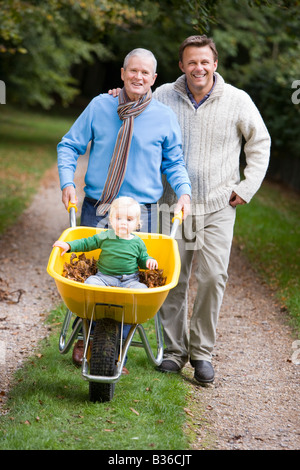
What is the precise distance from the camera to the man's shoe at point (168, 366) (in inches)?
180

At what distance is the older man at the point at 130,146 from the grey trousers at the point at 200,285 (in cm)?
47

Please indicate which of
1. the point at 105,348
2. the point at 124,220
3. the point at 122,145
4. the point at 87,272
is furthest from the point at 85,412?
the point at 122,145

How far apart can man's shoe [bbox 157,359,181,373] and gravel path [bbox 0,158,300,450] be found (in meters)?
0.11

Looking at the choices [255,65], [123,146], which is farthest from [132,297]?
[255,65]

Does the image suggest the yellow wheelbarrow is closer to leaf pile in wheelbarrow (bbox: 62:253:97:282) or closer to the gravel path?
leaf pile in wheelbarrow (bbox: 62:253:97:282)

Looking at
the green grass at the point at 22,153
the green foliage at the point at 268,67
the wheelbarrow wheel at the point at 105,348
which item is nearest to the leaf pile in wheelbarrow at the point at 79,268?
the wheelbarrow wheel at the point at 105,348

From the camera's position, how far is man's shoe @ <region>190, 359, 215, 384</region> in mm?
4426

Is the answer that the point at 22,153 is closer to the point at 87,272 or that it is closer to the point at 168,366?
the point at 168,366

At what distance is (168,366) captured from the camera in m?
4.57

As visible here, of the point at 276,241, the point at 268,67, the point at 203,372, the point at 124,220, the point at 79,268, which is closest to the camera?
the point at 124,220

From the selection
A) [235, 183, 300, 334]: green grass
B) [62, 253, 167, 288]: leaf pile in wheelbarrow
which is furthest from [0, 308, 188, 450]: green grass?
[235, 183, 300, 334]: green grass

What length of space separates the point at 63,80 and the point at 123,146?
17130 millimetres

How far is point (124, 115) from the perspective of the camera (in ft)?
12.7

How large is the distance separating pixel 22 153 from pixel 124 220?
1485cm
